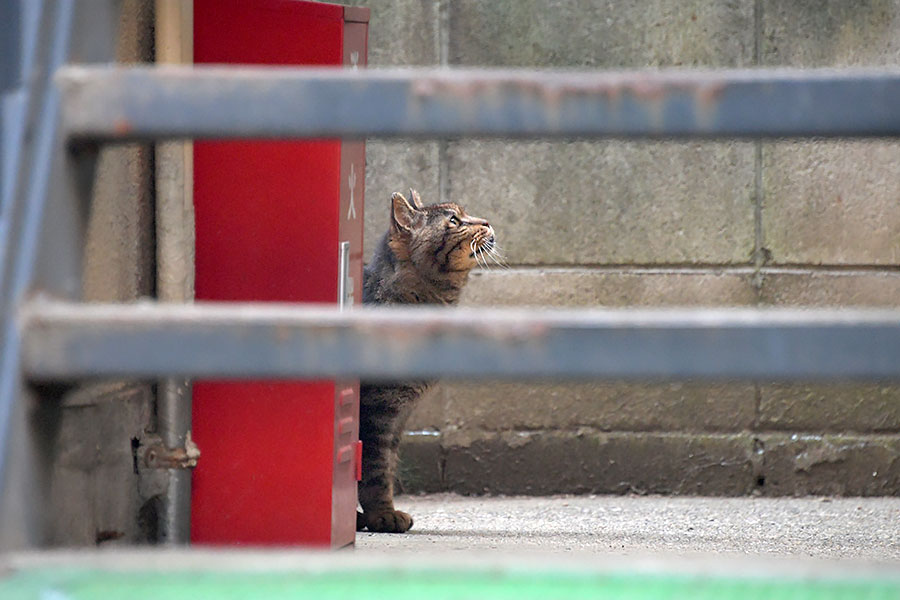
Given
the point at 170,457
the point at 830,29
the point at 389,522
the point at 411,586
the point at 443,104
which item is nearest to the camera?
the point at 411,586

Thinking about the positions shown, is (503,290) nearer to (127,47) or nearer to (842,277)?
(842,277)

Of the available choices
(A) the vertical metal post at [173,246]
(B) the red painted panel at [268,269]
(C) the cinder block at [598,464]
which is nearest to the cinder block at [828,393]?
(C) the cinder block at [598,464]

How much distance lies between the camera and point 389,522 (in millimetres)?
4188

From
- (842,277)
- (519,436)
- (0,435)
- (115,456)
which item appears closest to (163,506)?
(115,456)

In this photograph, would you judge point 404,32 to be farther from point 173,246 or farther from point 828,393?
point 173,246

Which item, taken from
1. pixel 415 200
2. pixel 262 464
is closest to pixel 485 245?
pixel 415 200

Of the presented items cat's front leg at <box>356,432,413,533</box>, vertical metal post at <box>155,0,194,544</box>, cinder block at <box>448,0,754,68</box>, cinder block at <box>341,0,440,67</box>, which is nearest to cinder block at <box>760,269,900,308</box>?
cinder block at <box>448,0,754,68</box>

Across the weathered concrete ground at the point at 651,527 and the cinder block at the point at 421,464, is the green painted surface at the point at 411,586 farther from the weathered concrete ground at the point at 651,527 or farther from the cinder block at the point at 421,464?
the cinder block at the point at 421,464

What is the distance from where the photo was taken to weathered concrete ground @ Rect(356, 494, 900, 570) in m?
3.62

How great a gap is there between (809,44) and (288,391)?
330 centimetres

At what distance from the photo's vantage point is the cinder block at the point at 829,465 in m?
5.25

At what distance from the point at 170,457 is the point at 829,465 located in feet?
11.9

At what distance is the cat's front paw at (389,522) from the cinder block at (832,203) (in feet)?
7.24

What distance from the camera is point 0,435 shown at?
1134 mm
